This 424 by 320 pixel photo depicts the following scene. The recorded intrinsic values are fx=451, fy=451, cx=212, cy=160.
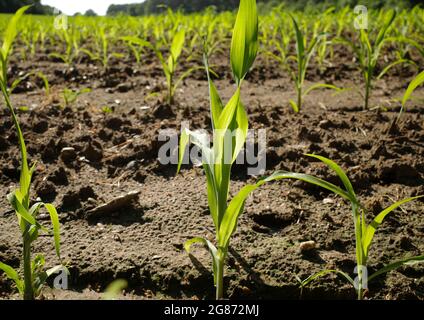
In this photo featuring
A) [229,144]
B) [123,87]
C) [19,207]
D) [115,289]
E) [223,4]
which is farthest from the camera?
[223,4]

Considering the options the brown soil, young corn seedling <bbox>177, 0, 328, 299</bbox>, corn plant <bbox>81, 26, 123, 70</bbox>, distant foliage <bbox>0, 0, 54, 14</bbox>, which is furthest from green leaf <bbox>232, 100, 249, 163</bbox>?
distant foliage <bbox>0, 0, 54, 14</bbox>

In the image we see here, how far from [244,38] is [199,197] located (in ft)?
2.53

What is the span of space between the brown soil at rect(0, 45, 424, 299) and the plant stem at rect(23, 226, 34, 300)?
11cm

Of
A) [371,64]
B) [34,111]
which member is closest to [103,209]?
[34,111]

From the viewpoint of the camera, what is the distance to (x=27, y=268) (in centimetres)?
118

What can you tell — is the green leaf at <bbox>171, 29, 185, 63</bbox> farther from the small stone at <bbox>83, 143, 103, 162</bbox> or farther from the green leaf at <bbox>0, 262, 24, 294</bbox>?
the green leaf at <bbox>0, 262, 24, 294</bbox>

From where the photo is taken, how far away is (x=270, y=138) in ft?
7.40

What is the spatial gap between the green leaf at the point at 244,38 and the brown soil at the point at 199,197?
60 cm

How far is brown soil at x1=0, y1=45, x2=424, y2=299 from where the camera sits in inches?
53.8

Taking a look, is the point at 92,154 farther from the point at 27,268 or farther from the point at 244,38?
→ the point at 244,38

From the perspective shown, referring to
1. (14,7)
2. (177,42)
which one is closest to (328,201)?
(177,42)

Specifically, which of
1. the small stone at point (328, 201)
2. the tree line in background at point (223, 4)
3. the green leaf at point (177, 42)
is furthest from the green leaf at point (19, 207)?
the tree line in background at point (223, 4)

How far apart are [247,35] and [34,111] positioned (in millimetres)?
1972

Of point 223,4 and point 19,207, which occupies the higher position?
point 223,4
